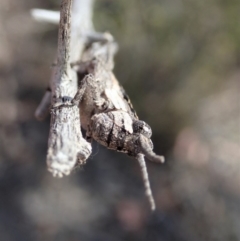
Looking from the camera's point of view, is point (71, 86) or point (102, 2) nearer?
point (71, 86)

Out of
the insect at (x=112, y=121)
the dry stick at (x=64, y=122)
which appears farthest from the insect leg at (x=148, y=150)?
the dry stick at (x=64, y=122)

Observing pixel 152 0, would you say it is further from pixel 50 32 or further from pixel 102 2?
pixel 50 32

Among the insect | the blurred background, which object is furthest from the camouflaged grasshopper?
the blurred background

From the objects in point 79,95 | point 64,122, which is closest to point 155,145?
point 79,95

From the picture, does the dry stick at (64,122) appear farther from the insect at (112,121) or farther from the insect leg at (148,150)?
the insect leg at (148,150)

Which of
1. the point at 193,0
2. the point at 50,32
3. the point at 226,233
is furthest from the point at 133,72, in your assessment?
the point at 226,233

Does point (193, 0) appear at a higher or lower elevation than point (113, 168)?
higher
